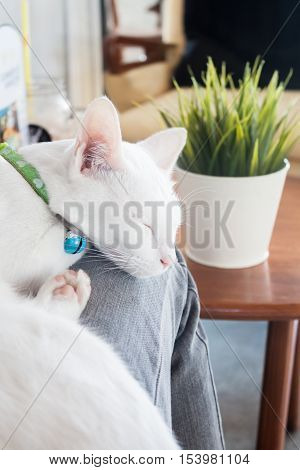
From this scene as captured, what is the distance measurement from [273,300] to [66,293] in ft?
1.13

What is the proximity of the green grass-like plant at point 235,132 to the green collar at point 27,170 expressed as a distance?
278 millimetres

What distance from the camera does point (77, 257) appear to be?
657mm

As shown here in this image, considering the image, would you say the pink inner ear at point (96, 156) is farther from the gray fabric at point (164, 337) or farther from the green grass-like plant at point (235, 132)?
the green grass-like plant at point (235, 132)

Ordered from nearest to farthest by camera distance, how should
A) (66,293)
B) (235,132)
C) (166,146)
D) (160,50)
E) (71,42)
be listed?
(66,293) → (166,146) → (235,132) → (160,50) → (71,42)

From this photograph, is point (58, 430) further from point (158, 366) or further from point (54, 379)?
point (158, 366)

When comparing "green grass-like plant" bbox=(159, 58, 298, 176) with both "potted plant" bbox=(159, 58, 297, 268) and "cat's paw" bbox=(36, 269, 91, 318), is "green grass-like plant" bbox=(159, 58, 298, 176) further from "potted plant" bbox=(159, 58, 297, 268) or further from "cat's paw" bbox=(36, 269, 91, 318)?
"cat's paw" bbox=(36, 269, 91, 318)

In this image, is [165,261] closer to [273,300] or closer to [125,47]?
[273,300]

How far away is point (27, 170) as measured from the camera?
0.61 metres

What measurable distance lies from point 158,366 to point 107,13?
6.97 ft

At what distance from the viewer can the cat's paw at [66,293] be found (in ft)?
1.85

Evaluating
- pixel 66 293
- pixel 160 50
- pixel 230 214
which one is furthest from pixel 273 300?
pixel 160 50

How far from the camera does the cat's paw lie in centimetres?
56

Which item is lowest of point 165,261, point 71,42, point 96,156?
point 71,42
